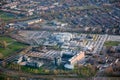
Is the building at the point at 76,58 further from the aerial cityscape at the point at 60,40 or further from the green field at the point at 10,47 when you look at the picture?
the green field at the point at 10,47

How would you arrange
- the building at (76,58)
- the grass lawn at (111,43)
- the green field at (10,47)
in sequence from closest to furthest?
1. the building at (76,58)
2. the green field at (10,47)
3. the grass lawn at (111,43)

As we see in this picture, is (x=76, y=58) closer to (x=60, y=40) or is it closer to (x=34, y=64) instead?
(x=34, y=64)

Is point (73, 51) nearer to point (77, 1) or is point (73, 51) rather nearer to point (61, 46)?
point (61, 46)

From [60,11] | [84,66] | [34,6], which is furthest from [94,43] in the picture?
[34,6]

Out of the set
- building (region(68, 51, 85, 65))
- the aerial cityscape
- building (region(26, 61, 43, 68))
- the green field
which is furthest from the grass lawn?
the green field

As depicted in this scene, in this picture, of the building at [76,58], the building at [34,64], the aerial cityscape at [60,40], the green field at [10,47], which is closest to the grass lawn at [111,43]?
the aerial cityscape at [60,40]

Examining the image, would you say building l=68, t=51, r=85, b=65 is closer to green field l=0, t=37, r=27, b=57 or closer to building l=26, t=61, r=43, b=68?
building l=26, t=61, r=43, b=68

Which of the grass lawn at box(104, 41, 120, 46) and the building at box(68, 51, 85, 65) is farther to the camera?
the grass lawn at box(104, 41, 120, 46)

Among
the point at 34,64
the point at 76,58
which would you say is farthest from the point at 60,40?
the point at 34,64
